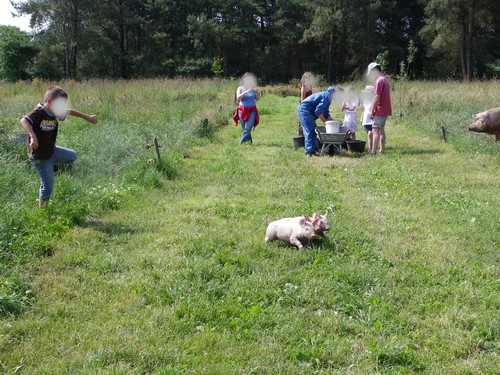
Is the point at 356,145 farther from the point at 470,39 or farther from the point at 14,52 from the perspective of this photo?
the point at 14,52

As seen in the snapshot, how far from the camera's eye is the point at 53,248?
448cm

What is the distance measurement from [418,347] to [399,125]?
1216 cm

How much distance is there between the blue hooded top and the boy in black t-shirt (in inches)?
223

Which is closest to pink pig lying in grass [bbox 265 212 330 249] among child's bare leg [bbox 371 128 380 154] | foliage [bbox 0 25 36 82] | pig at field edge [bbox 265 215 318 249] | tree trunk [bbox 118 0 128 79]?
pig at field edge [bbox 265 215 318 249]

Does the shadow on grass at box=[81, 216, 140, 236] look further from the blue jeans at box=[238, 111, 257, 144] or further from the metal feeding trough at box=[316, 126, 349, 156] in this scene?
the blue jeans at box=[238, 111, 257, 144]

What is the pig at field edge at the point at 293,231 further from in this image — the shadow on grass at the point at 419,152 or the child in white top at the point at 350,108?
the child in white top at the point at 350,108

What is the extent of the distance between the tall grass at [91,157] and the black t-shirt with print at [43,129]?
63 cm

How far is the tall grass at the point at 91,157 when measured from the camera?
4445 mm

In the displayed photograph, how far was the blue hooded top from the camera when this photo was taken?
9.56 meters

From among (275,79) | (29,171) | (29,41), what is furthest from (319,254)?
(275,79)

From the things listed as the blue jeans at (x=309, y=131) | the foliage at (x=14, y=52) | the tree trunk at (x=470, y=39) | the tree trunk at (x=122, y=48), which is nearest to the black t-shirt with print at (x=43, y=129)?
the blue jeans at (x=309, y=131)

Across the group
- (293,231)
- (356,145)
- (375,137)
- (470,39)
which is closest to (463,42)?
(470,39)

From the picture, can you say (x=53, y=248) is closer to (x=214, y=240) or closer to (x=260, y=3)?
(x=214, y=240)

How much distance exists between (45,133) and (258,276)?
3059 mm
